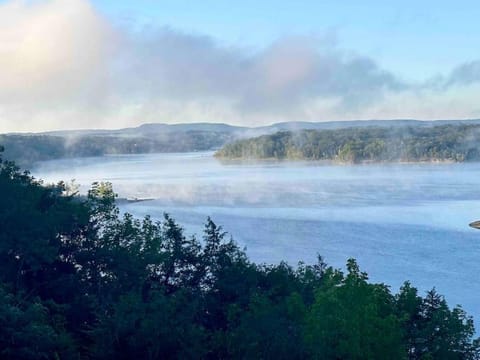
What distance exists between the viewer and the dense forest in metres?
32.3

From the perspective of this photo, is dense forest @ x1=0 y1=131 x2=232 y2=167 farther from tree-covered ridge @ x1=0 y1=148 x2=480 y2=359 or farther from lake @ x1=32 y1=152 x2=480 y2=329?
tree-covered ridge @ x1=0 y1=148 x2=480 y2=359

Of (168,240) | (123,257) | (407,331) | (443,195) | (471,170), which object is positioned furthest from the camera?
(471,170)

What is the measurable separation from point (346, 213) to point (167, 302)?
15.6 meters

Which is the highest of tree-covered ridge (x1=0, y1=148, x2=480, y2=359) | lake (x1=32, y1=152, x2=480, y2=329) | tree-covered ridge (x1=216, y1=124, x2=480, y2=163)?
tree-covered ridge (x1=216, y1=124, x2=480, y2=163)

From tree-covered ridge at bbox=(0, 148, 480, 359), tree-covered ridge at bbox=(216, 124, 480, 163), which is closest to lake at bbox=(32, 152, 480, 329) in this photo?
tree-covered ridge at bbox=(0, 148, 480, 359)

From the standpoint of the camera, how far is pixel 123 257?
6.21 m

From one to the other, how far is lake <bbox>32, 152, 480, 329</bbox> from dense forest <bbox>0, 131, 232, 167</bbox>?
4.61ft

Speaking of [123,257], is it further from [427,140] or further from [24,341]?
[427,140]

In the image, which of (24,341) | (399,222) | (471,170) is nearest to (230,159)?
(471,170)

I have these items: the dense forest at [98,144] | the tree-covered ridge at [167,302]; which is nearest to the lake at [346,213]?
the dense forest at [98,144]

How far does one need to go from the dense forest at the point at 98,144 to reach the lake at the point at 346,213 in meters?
1.41

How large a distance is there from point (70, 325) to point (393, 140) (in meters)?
43.4

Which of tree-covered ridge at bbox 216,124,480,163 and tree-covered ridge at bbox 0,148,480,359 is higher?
tree-covered ridge at bbox 216,124,480,163

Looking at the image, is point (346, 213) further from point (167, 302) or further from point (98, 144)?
point (98, 144)
